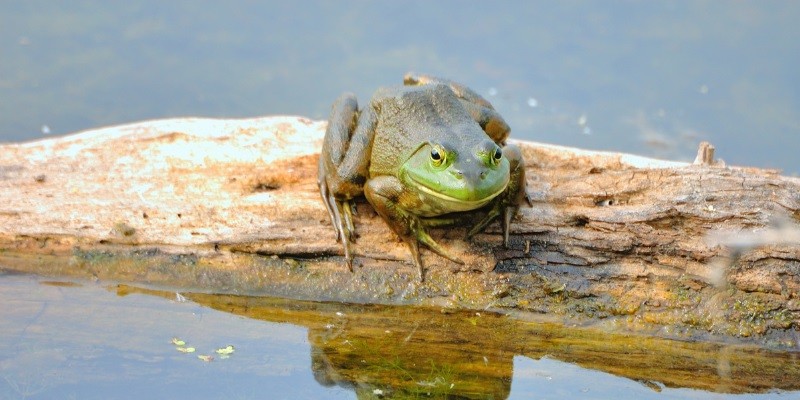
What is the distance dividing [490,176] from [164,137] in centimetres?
203

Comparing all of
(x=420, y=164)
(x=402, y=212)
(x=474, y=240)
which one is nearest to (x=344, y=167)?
(x=402, y=212)

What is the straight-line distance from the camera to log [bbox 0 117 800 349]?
4344 millimetres

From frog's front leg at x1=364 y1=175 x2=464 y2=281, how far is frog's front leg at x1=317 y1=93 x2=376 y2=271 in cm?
14

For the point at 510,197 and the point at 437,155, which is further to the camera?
the point at 510,197

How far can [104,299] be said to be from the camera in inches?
178

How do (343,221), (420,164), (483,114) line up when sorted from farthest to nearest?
(483,114) < (343,221) < (420,164)

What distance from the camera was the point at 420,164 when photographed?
4328 millimetres

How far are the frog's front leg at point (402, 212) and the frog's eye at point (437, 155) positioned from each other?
264 mm

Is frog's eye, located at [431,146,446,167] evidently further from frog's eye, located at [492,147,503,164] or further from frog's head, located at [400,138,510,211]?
frog's eye, located at [492,147,503,164]

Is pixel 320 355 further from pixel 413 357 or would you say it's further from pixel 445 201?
pixel 445 201

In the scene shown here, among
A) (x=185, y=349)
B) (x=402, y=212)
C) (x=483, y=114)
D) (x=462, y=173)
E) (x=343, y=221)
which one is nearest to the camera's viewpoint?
(x=462, y=173)

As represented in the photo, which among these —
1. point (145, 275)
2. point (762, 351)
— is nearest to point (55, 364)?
point (145, 275)

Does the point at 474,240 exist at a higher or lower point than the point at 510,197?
lower

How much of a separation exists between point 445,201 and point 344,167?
66 centimetres
